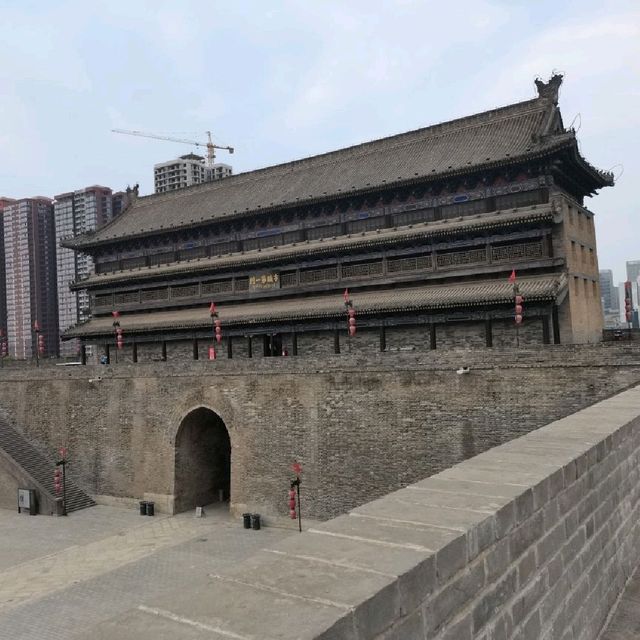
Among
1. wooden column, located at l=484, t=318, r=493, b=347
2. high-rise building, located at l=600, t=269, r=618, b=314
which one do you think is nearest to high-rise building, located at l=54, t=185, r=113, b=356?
wooden column, located at l=484, t=318, r=493, b=347

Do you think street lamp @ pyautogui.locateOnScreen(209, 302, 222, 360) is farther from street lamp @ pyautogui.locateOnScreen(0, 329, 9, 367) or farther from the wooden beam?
street lamp @ pyautogui.locateOnScreen(0, 329, 9, 367)

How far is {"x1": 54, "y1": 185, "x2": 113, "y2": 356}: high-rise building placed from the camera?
185 ft

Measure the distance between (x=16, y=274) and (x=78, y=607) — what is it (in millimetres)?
49849

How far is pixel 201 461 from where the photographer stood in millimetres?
22078

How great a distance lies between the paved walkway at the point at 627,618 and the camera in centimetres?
412

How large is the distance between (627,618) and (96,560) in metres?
Answer: 16.0

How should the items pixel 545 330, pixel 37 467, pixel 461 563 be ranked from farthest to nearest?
1. pixel 37 467
2. pixel 545 330
3. pixel 461 563

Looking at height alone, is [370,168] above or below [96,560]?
above

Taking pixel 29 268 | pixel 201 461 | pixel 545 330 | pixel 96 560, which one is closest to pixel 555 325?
pixel 545 330

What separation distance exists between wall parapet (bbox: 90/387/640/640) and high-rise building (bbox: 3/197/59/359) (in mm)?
58621

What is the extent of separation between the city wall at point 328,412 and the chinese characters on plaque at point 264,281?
220 inches

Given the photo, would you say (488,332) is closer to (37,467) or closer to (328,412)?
(328,412)

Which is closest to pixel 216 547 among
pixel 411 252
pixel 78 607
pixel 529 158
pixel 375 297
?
pixel 78 607

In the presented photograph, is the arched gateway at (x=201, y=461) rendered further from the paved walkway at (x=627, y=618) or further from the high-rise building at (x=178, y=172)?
the high-rise building at (x=178, y=172)
